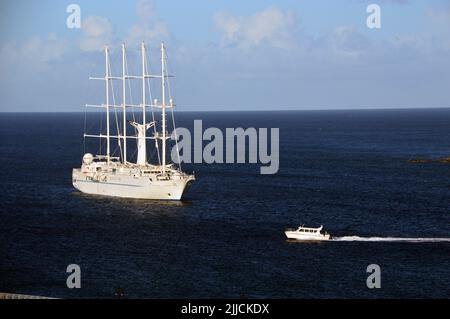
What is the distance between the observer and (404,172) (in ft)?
448

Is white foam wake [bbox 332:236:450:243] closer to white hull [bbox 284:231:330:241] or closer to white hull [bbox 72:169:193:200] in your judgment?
white hull [bbox 284:231:330:241]

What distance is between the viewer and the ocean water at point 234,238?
61344mm

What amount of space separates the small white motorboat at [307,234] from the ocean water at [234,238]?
39.9 inches

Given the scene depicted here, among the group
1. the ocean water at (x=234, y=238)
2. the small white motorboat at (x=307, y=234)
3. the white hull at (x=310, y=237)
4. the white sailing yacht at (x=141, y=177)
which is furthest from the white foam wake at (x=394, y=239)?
the white sailing yacht at (x=141, y=177)

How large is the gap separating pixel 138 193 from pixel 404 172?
52945 mm

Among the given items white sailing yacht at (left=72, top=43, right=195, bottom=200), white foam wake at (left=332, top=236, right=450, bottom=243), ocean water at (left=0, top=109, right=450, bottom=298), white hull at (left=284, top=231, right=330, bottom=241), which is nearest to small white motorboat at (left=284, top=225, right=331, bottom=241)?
white hull at (left=284, top=231, right=330, bottom=241)

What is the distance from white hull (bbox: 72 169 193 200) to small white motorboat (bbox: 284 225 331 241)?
89.3 ft

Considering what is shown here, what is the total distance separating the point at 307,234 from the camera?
76875mm

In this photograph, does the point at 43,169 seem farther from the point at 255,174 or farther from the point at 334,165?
the point at 334,165

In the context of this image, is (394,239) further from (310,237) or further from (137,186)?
(137,186)

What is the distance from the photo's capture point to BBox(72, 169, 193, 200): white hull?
336 feet

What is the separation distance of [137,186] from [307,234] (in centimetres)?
3321

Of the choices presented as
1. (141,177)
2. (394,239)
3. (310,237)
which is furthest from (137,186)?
(394,239)

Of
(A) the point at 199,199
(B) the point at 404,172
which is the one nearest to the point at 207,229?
(A) the point at 199,199
